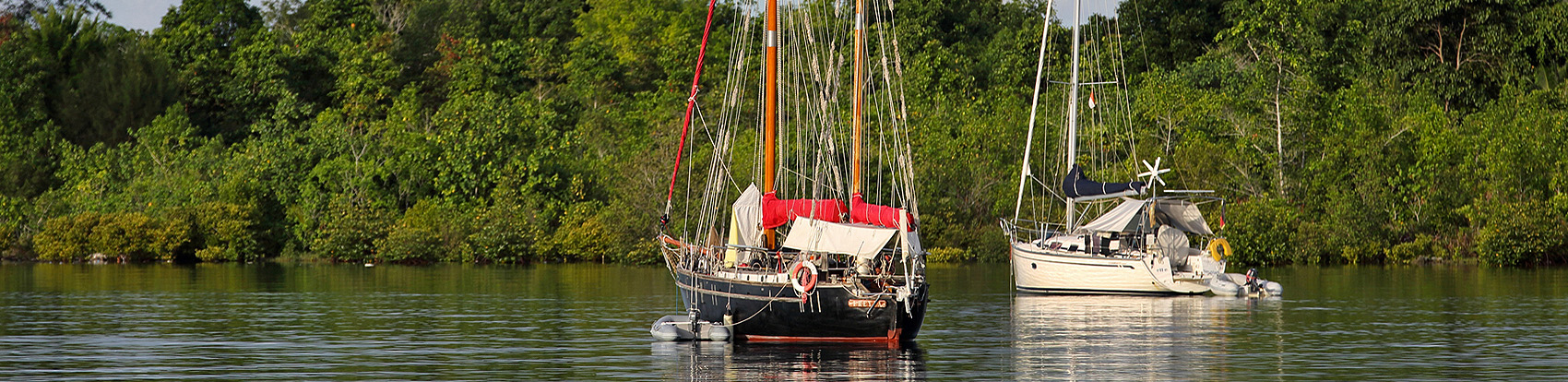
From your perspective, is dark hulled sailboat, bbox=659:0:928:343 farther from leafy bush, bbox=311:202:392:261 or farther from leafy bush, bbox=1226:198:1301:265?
leafy bush, bbox=311:202:392:261

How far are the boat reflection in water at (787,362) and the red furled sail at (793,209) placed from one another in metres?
2.67

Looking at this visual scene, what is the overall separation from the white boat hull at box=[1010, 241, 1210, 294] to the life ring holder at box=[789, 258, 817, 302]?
22.6 m

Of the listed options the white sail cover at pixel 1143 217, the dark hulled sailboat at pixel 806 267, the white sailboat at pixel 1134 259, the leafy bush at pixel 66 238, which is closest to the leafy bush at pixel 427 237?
the leafy bush at pixel 66 238

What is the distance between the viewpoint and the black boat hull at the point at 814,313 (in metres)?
35.2

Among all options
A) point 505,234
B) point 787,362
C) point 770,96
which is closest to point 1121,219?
point 770,96

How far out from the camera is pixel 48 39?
112688mm

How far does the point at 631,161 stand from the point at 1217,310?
1674 inches

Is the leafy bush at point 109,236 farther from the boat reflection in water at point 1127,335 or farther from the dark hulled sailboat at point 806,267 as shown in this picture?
the dark hulled sailboat at point 806,267

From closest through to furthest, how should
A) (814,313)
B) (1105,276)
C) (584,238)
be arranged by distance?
(814,313) < (1105,276) < (584,238)

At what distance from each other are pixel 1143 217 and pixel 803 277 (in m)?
23.9

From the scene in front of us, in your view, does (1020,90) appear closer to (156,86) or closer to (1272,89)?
(1272,89)

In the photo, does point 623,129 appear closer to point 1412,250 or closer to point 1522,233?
point 1412,250

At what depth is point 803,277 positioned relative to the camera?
3456 centimetres

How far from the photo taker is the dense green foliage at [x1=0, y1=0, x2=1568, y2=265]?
3187 inches
